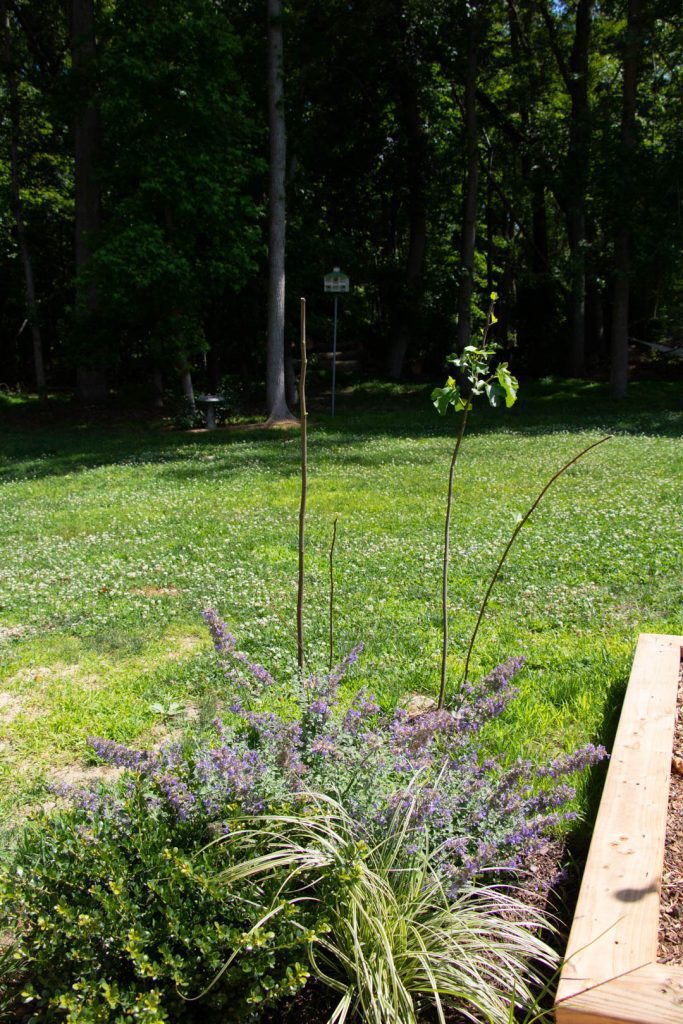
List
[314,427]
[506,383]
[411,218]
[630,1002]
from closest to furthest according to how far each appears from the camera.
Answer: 1. [630,1002]
2. [506,383]
3. [314,427]
4. [411,218]

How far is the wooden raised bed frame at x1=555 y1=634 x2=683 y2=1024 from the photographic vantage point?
1.74 metres

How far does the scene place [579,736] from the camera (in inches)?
133

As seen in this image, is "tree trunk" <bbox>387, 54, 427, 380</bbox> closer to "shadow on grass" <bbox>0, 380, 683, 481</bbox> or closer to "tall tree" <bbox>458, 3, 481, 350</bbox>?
"tall tree" <bbox>458, 3, 481, 350</bbox>

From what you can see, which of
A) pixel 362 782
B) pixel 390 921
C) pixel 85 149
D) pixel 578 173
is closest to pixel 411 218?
pixel 578 173

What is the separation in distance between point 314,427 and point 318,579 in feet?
35.6

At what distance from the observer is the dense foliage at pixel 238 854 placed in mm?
1804

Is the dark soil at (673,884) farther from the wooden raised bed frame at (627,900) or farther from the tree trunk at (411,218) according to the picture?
the tree trunk at (411,218)

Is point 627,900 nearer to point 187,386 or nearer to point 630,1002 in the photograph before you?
point 630,1002

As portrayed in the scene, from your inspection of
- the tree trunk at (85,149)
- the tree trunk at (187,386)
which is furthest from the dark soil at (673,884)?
the tree trunk at (85,149)

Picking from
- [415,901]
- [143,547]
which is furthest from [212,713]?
[143,547]

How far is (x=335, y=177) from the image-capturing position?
22.8 meters

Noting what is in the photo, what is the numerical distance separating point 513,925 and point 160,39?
1702 cm

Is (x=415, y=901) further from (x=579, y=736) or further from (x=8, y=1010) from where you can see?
(x=579, y=736)

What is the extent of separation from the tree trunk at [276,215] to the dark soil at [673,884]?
1502 cm
